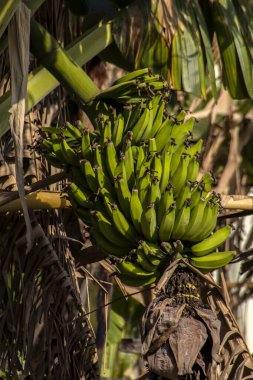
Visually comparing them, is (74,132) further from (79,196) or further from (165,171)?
(165,171)

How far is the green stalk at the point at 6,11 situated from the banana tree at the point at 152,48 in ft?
1.11

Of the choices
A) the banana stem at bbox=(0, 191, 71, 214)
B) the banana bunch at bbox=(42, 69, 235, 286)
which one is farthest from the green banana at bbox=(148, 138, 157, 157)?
the banana stem at bbox=(0, 191, 71, 214)

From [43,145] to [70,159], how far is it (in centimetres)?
13

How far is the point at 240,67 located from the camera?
314 centimetres

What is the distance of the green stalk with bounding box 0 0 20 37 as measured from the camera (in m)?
2.27

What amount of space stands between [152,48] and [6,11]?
2.82ft

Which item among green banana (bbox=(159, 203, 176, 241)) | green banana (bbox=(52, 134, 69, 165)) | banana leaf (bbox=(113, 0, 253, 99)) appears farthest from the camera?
banana leaf (bbox=(113, 0, 253, 99))

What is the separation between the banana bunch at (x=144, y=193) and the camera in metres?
2.09

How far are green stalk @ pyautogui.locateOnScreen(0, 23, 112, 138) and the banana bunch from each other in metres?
0.26

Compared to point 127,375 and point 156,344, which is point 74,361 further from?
point 127,375

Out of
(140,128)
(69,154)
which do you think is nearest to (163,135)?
(140,128)

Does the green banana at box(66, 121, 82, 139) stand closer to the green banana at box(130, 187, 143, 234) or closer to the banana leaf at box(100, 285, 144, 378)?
the green banana at box(130, 187, 143, 234)

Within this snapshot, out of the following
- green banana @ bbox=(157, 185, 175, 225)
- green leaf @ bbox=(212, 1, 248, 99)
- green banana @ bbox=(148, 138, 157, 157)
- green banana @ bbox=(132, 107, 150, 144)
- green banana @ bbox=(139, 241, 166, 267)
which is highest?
green leaf @ bbox=(212, 1, 248, 99)

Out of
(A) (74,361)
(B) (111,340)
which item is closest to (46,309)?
(A) (74,361)
